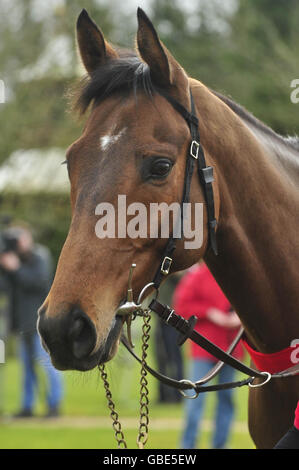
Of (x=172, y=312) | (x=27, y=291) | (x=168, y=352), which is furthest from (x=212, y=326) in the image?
(x=172, y=312)

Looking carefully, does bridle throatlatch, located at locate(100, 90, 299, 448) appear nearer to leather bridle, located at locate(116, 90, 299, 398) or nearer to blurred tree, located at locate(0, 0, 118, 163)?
leather bridle, located at locate(116, 90, 299, 398)

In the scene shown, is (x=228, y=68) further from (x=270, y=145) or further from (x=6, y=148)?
(x=270, y=145)

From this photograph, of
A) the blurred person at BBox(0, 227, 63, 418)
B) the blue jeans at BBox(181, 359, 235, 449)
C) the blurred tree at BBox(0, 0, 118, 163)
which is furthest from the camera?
the blurred tree at BBox(0, 0, 118, 163)

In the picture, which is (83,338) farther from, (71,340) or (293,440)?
(293,440)

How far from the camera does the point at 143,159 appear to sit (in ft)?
8.17

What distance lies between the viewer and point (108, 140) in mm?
2508

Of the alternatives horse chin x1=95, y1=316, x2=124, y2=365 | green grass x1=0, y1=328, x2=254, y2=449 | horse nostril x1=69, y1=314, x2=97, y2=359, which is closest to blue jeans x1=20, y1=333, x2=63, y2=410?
green grass x1=0, y1=328, x2=254, y2=449

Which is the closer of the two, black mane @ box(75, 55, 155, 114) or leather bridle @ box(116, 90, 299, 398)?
leather bridle @ box(116, 90, 299, 398)

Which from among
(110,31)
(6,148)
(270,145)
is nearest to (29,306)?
(270,145)

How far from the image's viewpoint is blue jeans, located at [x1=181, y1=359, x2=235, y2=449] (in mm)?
6387

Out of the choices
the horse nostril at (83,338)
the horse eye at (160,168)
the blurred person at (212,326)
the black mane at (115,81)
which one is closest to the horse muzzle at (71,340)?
the horse nostril at (83,338)

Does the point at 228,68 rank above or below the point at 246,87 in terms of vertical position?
above

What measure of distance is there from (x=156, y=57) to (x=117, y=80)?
177 mm

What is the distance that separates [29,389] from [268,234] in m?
7.28
